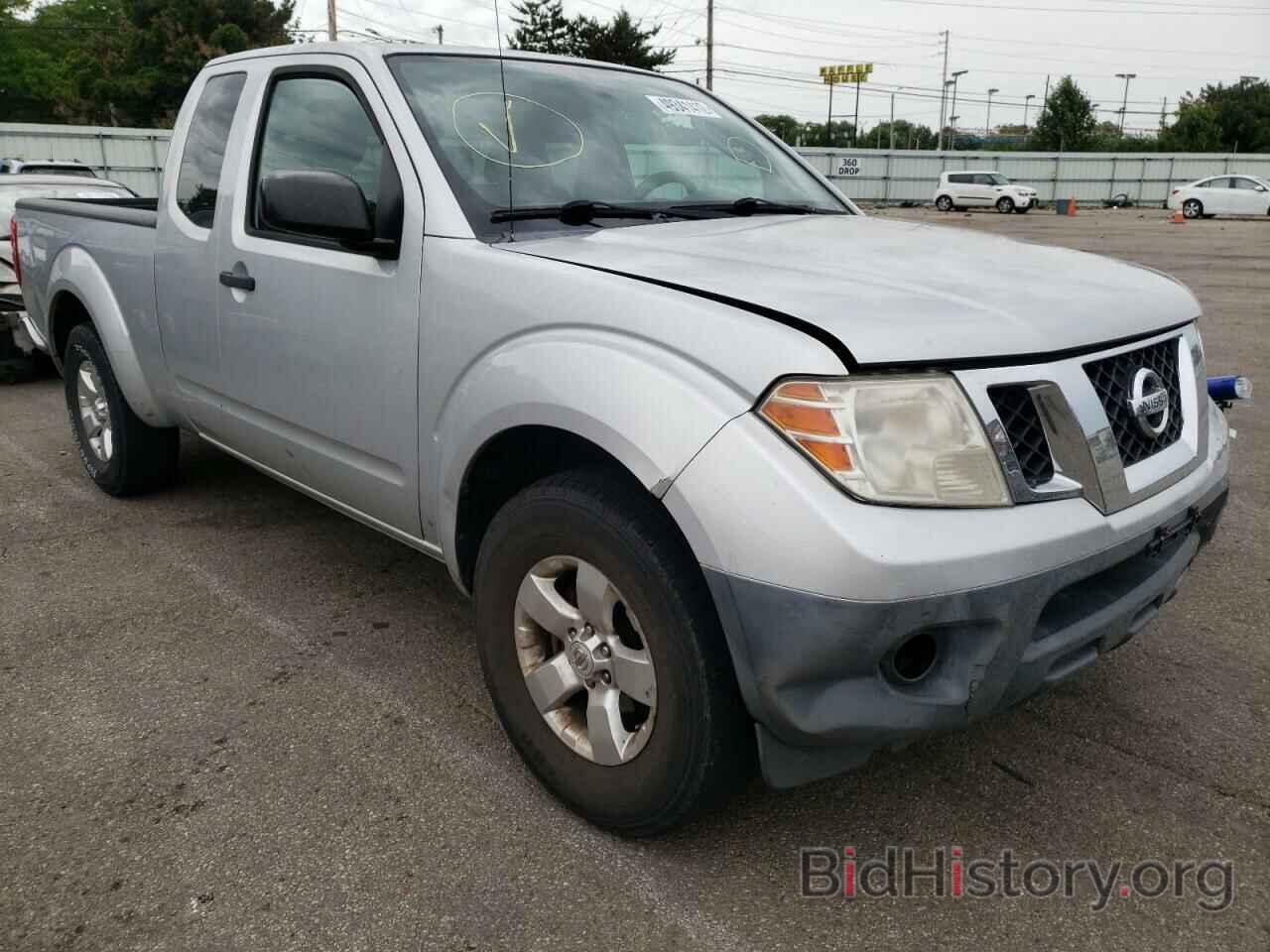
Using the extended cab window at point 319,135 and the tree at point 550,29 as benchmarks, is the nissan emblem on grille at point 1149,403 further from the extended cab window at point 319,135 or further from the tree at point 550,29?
the tree at point 550,29

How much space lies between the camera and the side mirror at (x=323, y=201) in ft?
8.45

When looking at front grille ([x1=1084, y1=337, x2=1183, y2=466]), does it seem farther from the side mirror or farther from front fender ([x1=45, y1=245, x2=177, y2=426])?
front fender ([x1=45, y1=245, x2=177, y2=426])

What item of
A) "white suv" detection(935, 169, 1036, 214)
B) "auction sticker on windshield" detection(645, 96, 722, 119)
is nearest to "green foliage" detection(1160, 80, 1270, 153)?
"white suv" detection(935, 169, 1036, 214)

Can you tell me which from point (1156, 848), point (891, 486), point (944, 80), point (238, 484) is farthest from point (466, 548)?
point (944, 80)

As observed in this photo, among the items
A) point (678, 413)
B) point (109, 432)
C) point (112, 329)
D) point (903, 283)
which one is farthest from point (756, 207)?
point (109, 432)

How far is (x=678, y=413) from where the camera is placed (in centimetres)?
192

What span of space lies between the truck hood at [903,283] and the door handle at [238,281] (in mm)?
1152

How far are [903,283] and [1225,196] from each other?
3714cm

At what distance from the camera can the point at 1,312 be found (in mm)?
7660

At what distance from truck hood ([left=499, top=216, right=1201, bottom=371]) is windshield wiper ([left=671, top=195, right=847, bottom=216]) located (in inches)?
8.2

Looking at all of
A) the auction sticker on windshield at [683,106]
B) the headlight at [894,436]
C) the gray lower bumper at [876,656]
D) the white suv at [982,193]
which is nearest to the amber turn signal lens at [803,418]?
the headlight at [894,436]

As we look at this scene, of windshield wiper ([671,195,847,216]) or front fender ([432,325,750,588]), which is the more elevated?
windshield wiper ([671,195,847,216])

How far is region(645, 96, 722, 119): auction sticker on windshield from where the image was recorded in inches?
134

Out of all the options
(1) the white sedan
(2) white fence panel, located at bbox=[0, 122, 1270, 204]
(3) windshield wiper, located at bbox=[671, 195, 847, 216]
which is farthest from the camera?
(2) white fence panel, located at bbox=[0, 122, 1270, 204]
